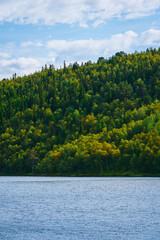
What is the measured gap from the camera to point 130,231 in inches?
2039

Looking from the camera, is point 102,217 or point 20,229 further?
point 102,217

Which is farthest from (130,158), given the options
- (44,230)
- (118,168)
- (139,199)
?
(44,230)

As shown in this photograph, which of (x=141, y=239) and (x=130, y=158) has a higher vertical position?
(x=130, y=158)

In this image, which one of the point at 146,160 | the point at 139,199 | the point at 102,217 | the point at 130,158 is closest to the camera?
the point at 102,217

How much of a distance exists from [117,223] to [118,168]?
14218 centimetres

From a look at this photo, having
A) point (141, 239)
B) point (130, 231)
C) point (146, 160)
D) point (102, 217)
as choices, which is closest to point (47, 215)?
point (102, 217)

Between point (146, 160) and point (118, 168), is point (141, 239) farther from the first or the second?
point (118, 168)

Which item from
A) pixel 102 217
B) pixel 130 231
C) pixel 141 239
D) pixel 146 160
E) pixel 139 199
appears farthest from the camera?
pixel 146 160

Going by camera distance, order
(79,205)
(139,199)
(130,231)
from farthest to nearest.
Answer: (139,199)
(79,205)
(130,231)

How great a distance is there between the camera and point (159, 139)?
195375mm

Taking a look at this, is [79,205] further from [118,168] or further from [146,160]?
[118,168]

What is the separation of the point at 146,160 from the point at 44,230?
132 m

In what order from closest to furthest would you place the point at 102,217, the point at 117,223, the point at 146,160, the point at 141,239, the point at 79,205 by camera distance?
the point at 141,239 → the point at 117,223 → the point at 102,217 → the point at 79,205 → the point at 146,160

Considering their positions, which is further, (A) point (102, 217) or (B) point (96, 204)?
(B) point (96, 204)
